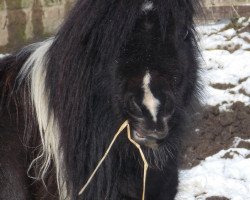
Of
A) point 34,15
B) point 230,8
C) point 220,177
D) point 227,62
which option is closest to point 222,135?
point 220,177

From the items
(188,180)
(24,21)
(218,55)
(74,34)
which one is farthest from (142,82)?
(24,21)

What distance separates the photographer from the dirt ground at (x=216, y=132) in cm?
498

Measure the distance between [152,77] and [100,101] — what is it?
1.04 ft

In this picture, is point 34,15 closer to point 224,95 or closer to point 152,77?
point 224,95

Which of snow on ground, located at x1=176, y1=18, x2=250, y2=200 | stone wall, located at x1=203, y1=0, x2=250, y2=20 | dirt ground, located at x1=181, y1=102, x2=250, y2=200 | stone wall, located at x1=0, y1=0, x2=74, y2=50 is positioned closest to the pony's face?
snow on ground, located at x1=176, y1=18, x2=250, y2=200

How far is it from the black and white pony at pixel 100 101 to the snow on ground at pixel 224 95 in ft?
2.17

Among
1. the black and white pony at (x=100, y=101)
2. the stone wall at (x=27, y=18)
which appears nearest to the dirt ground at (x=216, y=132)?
the black and white pony at (x=100, y=101)

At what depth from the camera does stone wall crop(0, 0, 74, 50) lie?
21.8 feet

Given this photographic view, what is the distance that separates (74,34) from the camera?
2568 mm

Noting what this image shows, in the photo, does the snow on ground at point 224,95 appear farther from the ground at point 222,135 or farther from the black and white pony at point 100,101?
the black and white pony at point 100,101

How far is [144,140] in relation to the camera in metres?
2.43

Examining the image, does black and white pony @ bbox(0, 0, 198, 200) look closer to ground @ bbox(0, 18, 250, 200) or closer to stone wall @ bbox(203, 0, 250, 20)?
ground @ bbox(0, 18, 250, 200)

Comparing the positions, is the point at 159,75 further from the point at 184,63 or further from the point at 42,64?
the point at 42,64

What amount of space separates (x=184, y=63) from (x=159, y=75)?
0.26m
